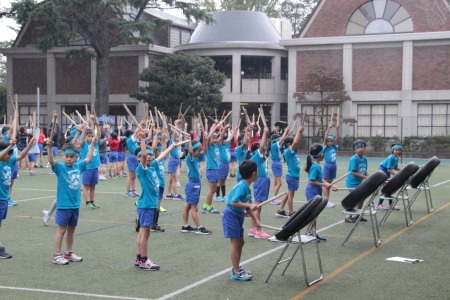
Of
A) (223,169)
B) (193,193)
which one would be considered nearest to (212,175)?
(223,169)

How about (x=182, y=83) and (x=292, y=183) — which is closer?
(x=292, y=183)

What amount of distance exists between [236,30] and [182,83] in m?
9.36

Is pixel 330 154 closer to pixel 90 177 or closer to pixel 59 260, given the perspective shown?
pixel 90 177

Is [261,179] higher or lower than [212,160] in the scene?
lower

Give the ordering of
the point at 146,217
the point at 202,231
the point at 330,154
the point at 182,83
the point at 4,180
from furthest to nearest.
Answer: the point at 182,83 → the point at 330,154 → the point at 202,231 → the point at 4,180 → the point at 146,217

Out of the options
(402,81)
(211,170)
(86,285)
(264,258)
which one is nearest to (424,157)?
(402,81)

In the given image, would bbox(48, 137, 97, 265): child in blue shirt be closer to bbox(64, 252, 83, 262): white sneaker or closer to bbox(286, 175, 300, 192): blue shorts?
bbox(64, 252, 83, 262): white sneaker

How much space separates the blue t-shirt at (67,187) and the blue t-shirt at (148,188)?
1.00m

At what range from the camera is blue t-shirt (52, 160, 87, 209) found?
9.68 meters

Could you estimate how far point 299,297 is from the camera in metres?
7.79

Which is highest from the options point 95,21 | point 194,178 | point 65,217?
point 95,21

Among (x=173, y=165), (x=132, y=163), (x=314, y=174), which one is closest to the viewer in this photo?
(x=314, y=174)

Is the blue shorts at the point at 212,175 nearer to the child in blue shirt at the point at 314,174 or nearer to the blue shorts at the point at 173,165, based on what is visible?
the blue shorts at the point at 173,165

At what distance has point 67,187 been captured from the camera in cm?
972
